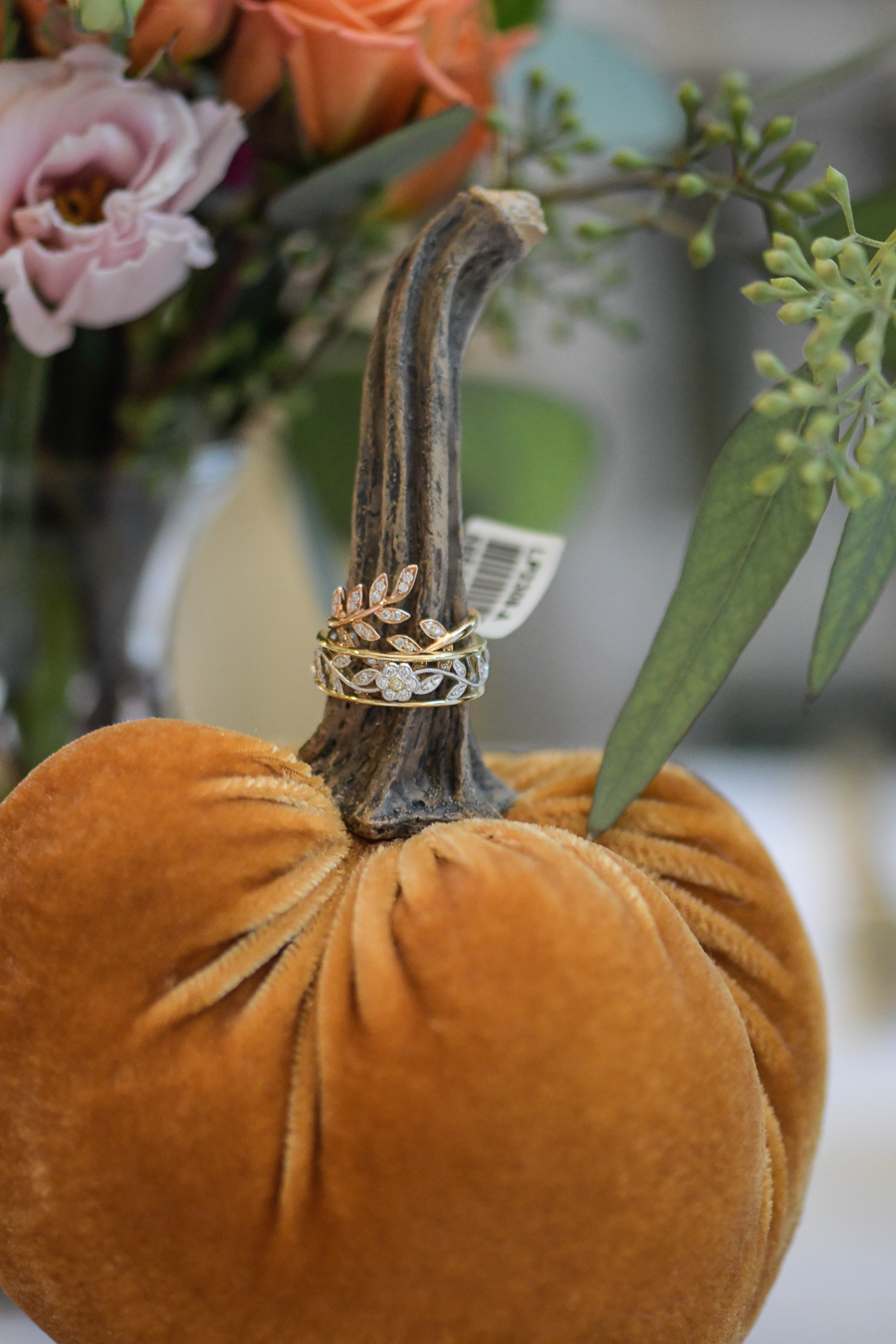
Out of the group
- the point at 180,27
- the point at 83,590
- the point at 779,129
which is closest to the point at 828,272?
the point at 779,129

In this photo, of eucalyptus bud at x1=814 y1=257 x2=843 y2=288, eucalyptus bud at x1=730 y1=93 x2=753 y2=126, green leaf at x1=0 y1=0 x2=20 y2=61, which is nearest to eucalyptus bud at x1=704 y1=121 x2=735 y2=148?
eucalyptus bud at x1=730 y1=93 x2=753 y2=126

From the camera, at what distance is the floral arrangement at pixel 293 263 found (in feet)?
0.81

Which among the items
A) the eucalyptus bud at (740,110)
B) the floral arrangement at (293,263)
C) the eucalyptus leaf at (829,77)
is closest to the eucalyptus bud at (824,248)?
the floral arrangement at (293,263)

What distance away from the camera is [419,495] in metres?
0.26

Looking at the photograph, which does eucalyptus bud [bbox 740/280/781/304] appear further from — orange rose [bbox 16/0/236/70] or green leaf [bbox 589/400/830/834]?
orange rose [bbox 16/0/236/70]

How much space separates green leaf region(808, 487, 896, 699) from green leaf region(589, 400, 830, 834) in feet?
0.04

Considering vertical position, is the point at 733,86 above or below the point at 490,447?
above

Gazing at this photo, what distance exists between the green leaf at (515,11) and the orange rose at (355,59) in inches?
1.7

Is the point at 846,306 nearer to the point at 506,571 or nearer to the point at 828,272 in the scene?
the point at 828,272

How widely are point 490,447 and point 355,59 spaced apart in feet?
0.58

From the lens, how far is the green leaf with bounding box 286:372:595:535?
1.60ft

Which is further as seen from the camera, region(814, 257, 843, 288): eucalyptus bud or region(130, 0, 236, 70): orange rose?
region(130, 0, 236, 70): orange rose

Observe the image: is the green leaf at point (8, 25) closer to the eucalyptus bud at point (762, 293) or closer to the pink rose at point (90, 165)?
the pink rose at point (90, 165)

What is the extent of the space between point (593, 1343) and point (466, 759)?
0.12 m
